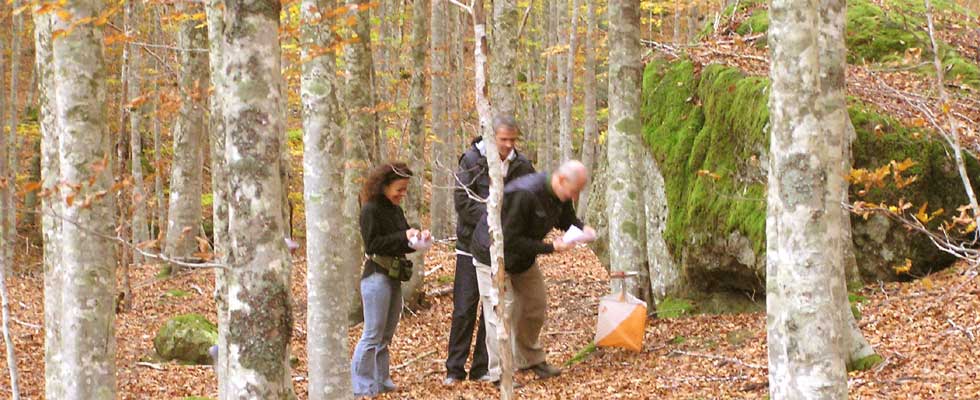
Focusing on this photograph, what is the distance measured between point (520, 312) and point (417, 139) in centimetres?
513

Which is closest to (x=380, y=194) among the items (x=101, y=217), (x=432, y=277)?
(x=101, y=217)

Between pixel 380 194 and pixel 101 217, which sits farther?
pixel 380 194

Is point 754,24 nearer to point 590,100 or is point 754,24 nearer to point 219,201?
point 590,100

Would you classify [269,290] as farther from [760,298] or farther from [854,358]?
[760,298]

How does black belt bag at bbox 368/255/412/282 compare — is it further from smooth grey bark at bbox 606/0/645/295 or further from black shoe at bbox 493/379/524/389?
smooth grey bark at bbox 606/0/645/295

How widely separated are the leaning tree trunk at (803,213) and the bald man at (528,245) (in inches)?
87.2

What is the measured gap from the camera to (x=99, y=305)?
5.16m

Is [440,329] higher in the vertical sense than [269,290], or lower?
lower

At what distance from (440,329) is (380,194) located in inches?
149

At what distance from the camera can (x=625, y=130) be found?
8.48 metres

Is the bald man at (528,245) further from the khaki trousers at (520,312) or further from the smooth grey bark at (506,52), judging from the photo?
the smooth grey bark at (506,52)

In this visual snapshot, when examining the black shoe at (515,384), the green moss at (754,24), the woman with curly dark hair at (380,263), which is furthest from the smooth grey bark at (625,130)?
the green moss at (754,24)

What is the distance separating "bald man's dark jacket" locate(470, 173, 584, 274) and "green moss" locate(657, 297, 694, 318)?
270 centimetres

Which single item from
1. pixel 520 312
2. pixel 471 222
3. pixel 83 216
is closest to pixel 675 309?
pixel 520 312
